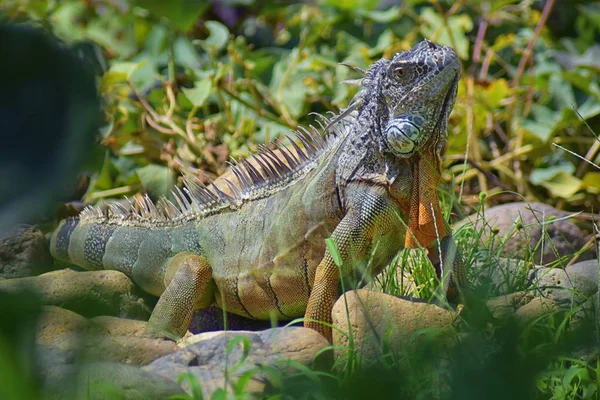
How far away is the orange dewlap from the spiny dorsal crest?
440 millimetres

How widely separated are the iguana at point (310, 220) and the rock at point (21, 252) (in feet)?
0.69

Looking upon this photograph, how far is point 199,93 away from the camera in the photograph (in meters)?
6.08

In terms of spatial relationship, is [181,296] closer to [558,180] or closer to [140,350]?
[140,350]

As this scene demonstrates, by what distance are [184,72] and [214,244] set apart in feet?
11.3

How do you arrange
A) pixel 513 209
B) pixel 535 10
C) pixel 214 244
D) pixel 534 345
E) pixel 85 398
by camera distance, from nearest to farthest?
pixel 534 345 < pixel 85 398 < pixel 214 244 < pixel 513 209 < pixel 535 10

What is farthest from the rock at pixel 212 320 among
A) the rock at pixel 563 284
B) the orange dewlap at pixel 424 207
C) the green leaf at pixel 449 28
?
the green leaf at pixel 449 28

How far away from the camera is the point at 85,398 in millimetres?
1934

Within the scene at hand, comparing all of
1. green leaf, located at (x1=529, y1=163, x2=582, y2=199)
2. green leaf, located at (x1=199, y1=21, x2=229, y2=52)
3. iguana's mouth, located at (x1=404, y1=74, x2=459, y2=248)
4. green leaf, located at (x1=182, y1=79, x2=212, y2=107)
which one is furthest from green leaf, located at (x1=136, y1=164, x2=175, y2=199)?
green leaf, located at (x1=529, y1=163, x2=582, y2=199)

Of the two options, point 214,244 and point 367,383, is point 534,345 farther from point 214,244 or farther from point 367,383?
point 214,244

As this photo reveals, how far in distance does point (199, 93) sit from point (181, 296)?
2.62 meters

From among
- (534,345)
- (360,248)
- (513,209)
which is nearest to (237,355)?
(360,248)

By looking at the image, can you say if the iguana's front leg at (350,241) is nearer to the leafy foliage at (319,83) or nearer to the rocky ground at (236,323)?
the rocky ground at (236,323)

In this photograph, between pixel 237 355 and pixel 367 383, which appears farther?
pixel 237 355

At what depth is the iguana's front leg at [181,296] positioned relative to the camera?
371cm
